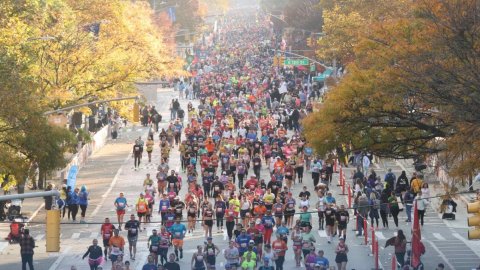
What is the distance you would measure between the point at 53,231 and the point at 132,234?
1194 cm

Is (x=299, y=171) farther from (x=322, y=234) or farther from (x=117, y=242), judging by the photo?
(x=117, y=242)

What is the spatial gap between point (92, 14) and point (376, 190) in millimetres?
29302

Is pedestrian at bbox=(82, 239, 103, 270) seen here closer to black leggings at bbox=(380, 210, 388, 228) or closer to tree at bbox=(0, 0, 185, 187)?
tree at bbox=(0, 0, 185, 187)

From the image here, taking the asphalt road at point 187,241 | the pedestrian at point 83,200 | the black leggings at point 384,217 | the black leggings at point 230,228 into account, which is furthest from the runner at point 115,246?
the black leggings at point 384,217

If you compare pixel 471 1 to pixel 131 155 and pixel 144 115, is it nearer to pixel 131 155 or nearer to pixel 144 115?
pixel 131 155

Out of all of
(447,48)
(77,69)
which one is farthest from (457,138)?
(77,69)

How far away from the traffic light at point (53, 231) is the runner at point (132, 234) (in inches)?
460

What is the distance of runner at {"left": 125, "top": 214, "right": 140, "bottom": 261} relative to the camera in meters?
39.1

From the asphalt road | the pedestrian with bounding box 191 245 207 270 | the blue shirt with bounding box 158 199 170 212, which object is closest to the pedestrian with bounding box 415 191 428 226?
the asphalt road

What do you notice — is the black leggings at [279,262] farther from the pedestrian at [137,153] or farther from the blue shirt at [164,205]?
the pedestrian at [137,153]

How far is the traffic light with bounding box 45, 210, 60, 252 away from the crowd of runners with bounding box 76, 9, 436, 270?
597 cm

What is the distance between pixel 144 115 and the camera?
254 ft

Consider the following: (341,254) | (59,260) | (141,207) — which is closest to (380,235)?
(141,207)

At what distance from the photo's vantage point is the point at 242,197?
43469 millimetres
